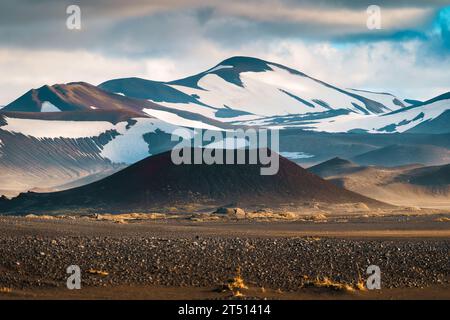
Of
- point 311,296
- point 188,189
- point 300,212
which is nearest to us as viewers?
point 311,296

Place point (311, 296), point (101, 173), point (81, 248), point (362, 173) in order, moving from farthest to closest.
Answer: point (101, 173)
point (362, 173)
point (81, 248)
point (311, 296)

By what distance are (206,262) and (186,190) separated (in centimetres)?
6559

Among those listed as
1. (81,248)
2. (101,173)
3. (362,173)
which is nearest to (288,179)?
(362,173)

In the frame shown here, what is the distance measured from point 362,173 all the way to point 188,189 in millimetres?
64478

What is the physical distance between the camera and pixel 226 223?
226ft

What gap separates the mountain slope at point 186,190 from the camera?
97.6 metres

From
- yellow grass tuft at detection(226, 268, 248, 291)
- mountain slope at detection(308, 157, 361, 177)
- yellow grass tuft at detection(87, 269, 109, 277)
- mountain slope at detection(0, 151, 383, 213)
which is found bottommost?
yellow grass tuft at detection(226, 268, 248, 291)

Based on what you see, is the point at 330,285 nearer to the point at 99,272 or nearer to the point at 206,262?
the point at 206,262

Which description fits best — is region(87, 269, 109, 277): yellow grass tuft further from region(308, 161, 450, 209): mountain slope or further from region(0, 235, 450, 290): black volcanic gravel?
region(308, 161, 450, 209): mountain slope

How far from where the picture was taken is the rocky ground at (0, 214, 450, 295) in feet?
105

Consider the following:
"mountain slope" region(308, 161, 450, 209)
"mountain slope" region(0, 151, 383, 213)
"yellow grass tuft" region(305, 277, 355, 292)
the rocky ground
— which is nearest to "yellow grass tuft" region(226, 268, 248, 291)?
the rocky ground

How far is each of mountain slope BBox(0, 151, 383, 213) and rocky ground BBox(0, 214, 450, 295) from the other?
182ft

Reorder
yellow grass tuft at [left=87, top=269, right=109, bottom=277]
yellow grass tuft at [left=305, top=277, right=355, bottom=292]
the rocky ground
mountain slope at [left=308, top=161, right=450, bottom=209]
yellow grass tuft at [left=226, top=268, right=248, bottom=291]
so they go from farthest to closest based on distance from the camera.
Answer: mountain slope at [left=308, top=161, right=450, bottom=209] < yellow grass tuft at [left=87, top=269, right=109, bottom=277] < the rocky ground < yellow grass tuft at [left=305, top=277, right=355, bottom=292] < yellow grass tuft at [left=226, top=268, right=248, bottom=291]
